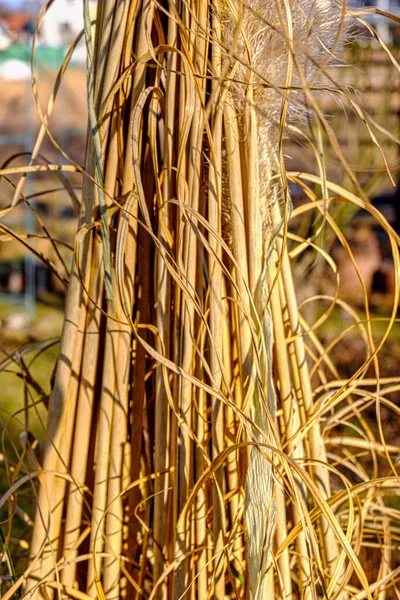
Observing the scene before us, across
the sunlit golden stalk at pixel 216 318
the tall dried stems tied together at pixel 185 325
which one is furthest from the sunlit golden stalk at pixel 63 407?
the sunlit golden stalk at pixel 216 318

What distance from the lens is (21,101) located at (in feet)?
23.0

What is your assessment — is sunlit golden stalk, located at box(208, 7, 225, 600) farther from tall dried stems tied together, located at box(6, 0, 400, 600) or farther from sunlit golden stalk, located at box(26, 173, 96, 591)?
sunlit golden stalk, located at box(26, 173, 96, 591)

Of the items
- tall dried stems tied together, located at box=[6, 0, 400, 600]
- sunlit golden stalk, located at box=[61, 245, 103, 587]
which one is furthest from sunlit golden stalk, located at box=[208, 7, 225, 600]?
sunlit golden stalk, located at box=[61, 245, 103, 587]

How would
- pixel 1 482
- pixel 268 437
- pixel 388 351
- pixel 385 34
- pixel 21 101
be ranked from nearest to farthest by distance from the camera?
pixel 268 437 < pixel 1 482 < pixel 388 351 < pixel 385 34 < pixel 21 101

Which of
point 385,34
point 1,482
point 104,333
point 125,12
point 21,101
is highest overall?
point 21,101

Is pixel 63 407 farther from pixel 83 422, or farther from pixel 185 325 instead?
pixel 185 325

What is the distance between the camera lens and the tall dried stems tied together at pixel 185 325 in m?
0.53

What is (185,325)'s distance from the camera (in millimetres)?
555

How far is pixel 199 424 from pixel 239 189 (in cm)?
19

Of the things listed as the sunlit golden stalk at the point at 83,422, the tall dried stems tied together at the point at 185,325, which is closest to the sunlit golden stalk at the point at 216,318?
the tall dried stems tied together at the point at 185,325

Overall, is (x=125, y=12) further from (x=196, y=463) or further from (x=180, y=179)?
(x=196, y=463)

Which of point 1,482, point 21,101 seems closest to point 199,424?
point 1,482

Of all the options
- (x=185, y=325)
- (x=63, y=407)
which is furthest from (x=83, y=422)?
(x=185, y=325)

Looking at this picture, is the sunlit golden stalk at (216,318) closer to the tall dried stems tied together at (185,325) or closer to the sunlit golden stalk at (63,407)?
the tall dried stems tied together at (185,325)
